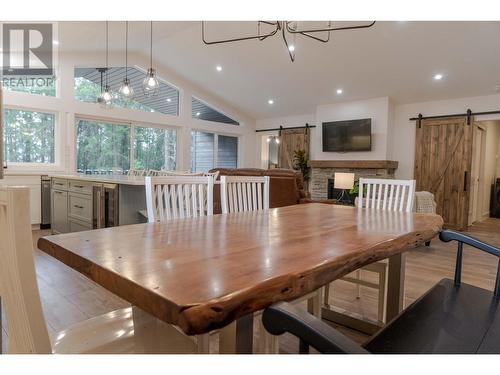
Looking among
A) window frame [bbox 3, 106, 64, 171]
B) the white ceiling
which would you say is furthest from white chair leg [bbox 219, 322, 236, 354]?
window frame [bbox 3, 106, 64, 171]

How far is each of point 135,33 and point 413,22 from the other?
441cm

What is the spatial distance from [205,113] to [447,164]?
5.53 m

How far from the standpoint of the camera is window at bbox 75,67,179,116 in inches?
243

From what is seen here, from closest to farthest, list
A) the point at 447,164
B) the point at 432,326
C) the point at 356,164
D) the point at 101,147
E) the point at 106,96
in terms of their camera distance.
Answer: the point at 432,326 → the point at 106,96 → the point at 447,164 → the point at 101,147 → the point at 356,164

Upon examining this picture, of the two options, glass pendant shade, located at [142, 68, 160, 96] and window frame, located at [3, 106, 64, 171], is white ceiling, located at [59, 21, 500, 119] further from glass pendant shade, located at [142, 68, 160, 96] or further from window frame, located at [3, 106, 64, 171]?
glass pendant shade, located at [142, 68, 160, 96]

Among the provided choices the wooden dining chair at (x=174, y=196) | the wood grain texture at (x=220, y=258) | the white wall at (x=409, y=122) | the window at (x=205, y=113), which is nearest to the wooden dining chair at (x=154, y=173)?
the wooden dining chair at (x=174, y=196)

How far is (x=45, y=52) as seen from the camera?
220 inches

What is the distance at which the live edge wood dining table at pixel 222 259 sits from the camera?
0.67 metres

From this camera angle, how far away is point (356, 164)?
23.1 feet

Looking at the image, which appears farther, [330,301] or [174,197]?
[330,301]

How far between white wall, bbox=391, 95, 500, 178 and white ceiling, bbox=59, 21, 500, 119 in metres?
0.16

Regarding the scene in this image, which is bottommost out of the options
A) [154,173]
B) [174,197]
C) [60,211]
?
[60,211]

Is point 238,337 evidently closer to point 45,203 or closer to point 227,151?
point 45,203

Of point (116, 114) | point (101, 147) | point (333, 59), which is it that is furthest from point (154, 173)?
point (333, 59)
